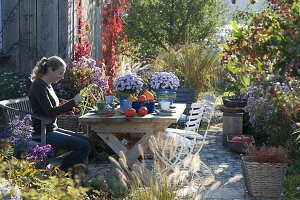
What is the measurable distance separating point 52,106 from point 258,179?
92.4 inches

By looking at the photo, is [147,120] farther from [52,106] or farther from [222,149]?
[222,149]

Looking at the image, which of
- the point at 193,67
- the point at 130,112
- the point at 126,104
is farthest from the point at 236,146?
the point at 193,67

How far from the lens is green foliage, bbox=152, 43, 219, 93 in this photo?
13016mm

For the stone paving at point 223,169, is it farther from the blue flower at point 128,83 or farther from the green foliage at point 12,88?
the green foliage at point 12,88

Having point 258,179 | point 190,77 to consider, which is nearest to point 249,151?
point 258,179

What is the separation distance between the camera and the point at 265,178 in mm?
6570

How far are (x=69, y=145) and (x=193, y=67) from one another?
6.65 meters

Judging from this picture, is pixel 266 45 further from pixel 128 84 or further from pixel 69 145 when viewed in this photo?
pixel 128 84

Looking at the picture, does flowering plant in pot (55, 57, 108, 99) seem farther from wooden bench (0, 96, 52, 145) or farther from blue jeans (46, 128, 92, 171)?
blue jeans (46, 128, 92, 171)

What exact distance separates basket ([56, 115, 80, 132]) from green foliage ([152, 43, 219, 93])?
5157 millimetres

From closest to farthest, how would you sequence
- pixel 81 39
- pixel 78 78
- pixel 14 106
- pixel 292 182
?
pixel 292 182 < pixel 14 106 < pixel 78 78 < pixel 81 39

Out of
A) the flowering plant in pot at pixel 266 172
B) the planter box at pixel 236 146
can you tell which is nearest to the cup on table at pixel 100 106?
the flowering plant in pot at pixel 266 172

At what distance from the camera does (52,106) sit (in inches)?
268

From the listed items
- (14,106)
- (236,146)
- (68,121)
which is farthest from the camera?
(236,146)
